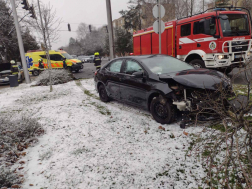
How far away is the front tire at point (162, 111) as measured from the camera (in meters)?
3.70

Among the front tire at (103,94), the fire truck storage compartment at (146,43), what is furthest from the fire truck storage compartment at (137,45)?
the front tire at (103,94)

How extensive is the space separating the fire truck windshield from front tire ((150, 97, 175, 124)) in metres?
5.31

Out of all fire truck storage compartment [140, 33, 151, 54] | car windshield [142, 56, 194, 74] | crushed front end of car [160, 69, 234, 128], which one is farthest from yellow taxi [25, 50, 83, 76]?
crushed front end of car [160, 69, 234, 128]

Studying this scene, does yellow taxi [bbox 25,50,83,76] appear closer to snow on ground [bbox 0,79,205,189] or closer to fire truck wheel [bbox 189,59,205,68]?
fire truck wheel [bbox 189,59,205,68]

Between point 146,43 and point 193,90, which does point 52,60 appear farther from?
point 193,90

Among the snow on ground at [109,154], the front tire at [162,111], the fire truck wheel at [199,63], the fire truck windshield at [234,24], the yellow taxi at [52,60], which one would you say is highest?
the fire truck windshield at [234,24]

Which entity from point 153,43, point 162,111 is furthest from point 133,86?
point 153,43

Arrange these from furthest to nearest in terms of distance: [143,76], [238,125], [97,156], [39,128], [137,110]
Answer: [137,110]
[143,76]
[39,128]
[97,156]
[238,125]

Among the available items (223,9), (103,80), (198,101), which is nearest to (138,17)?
(223,9)

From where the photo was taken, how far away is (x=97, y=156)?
2.97 m

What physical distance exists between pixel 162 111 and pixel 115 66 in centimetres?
219

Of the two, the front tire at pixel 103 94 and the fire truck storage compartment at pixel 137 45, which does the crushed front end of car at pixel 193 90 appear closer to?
the front tire at pixel 103 94

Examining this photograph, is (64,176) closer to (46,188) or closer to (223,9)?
(46,188)

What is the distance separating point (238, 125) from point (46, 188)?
2418 millimetres
